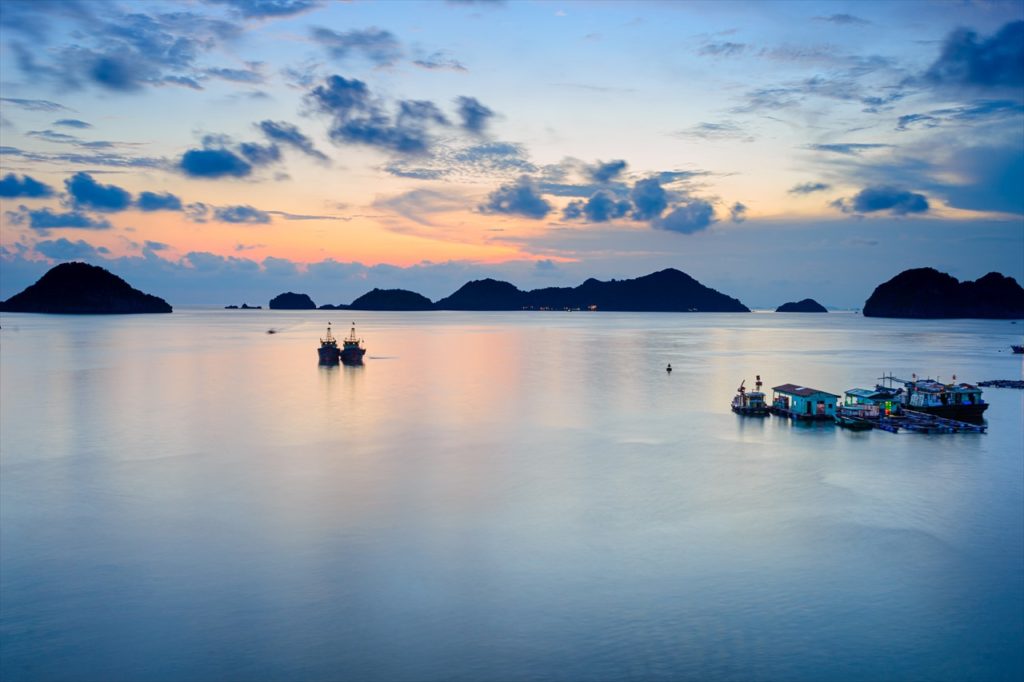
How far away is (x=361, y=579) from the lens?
21.9 metres

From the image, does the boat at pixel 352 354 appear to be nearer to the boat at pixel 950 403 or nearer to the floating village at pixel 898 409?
the floating village at pixel 898 409

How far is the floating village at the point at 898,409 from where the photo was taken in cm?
4750

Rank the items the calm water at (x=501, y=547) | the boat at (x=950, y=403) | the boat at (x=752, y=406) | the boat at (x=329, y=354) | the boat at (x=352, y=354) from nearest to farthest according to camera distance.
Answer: the calm water at (x=501, y=547), the boat at (x=950, y=403), the boat at (x=752, y=406), the boat at (x=329, y=354), the boat at (x=352, y=354)

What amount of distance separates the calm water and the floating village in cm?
194

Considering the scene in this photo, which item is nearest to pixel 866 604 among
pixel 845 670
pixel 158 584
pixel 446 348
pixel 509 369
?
pixel 845 670

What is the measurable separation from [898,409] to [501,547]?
128 feet

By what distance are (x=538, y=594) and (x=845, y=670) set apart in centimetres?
834

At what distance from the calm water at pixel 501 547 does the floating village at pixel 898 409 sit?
6.35ft

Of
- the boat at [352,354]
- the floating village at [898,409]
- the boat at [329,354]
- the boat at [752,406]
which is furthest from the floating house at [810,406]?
the boat at [329,354]

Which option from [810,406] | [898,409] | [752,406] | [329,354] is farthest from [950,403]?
[329,354]

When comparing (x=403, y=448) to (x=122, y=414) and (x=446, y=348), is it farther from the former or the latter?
(x=446, y=348)

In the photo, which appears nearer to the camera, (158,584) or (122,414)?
(158,584)

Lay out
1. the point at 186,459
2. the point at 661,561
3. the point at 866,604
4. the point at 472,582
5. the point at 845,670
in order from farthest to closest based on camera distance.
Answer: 1. the point at 186,459
2. the point at 661,561
3. the point at 472,582
4. the point at 866,604
5. the point at 845,670

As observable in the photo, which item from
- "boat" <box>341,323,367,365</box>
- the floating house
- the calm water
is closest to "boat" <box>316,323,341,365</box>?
"boat" <box>341,323,367,365</box>
